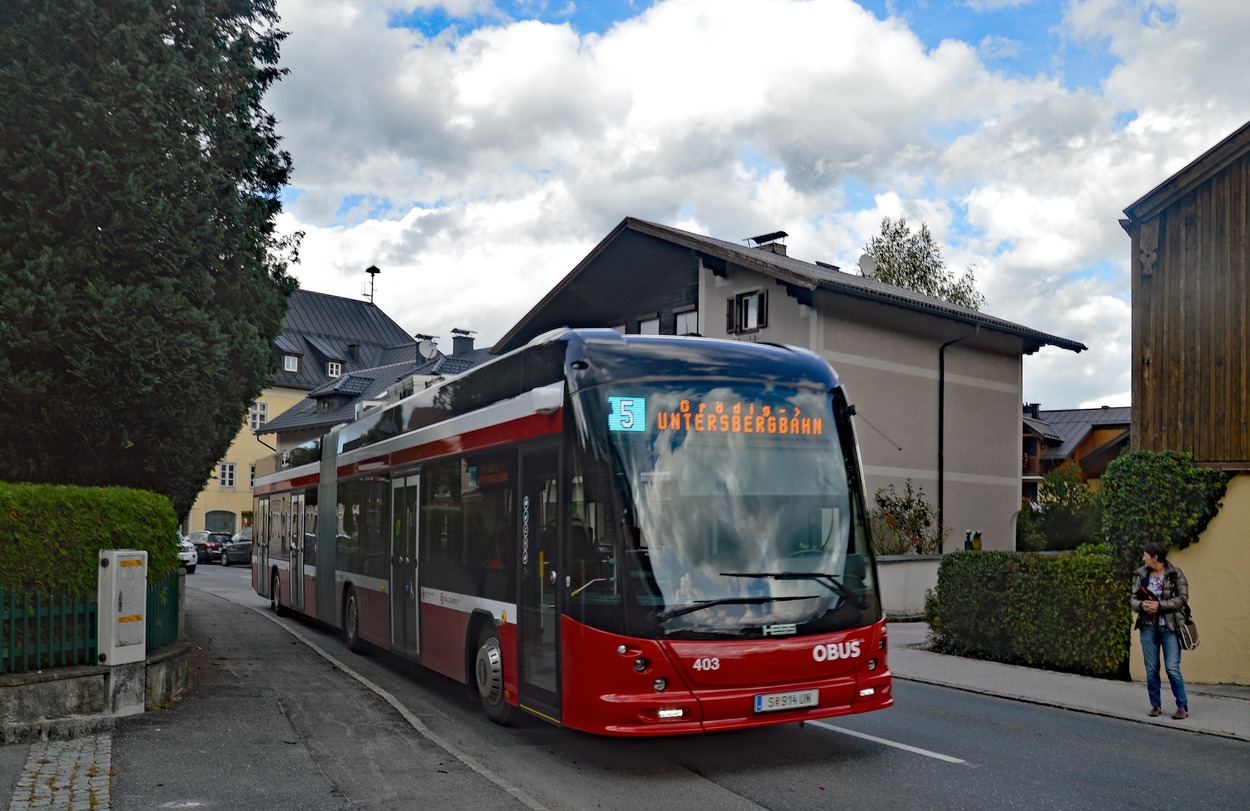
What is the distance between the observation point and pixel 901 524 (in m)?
26.2

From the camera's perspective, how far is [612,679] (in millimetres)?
7688

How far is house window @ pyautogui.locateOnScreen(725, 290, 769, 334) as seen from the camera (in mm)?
27766

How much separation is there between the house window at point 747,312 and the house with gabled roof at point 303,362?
41.8m

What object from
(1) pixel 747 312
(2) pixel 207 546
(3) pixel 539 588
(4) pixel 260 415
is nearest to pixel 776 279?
(1) pixel 747 312

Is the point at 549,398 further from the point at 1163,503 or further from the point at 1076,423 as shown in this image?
the point at 1076,423

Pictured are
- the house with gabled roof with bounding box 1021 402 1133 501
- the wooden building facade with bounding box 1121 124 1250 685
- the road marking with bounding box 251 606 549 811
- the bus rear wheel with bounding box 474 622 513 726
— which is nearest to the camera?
the road marking with bounding box 251 606 549 811

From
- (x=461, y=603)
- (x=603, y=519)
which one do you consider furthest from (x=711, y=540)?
(x=461, y=603)

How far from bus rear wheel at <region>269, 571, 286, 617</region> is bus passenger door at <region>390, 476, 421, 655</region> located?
8967 millimetres

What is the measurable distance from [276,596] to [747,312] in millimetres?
12917

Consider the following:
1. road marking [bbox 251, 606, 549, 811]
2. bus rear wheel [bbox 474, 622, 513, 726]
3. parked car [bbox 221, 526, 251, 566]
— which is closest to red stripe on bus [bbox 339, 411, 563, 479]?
bus rear wheel [bbox 474, 622, 513, 726]

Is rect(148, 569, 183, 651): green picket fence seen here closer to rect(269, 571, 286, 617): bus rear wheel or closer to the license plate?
the license plate

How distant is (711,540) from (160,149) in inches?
306

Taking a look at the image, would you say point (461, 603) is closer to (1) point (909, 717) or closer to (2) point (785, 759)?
(2) point (785, 759)

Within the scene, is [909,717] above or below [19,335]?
below
